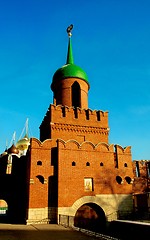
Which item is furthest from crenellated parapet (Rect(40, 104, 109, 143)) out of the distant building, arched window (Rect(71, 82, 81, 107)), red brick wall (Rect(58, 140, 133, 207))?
red brick wall (Rect(58, 140, 133, 207))

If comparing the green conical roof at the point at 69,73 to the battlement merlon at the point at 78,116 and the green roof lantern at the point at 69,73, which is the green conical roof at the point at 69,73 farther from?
the battlement merlon at the point at 78,116

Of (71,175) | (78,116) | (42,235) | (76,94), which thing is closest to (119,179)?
(71,175)

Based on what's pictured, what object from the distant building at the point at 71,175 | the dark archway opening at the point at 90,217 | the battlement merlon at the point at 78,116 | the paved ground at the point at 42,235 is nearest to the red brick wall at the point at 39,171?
the distant building at the point at 71,175

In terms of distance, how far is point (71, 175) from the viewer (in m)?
18.4

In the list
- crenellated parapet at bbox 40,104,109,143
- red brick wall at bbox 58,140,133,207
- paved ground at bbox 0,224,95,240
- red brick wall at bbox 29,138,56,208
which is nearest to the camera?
paved ground at bbox 0,224,95,240

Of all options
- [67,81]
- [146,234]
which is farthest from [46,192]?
[67,81]

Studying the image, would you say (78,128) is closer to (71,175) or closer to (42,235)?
(71,175)

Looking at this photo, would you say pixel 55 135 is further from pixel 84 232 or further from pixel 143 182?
pixel 143 182

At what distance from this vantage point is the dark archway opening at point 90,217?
18473mm

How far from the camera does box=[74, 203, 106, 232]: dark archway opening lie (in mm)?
18473

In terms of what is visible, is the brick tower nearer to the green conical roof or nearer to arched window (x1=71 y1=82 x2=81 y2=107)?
arched window (x1=71 y1=82 x2=81 y2=107)

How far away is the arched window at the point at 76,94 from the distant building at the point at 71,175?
0.32 m

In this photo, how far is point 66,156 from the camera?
18.9 metres

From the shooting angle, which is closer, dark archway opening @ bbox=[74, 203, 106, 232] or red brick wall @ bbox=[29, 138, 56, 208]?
red brick wall @ bbox=[29, 138, 56, 208]
